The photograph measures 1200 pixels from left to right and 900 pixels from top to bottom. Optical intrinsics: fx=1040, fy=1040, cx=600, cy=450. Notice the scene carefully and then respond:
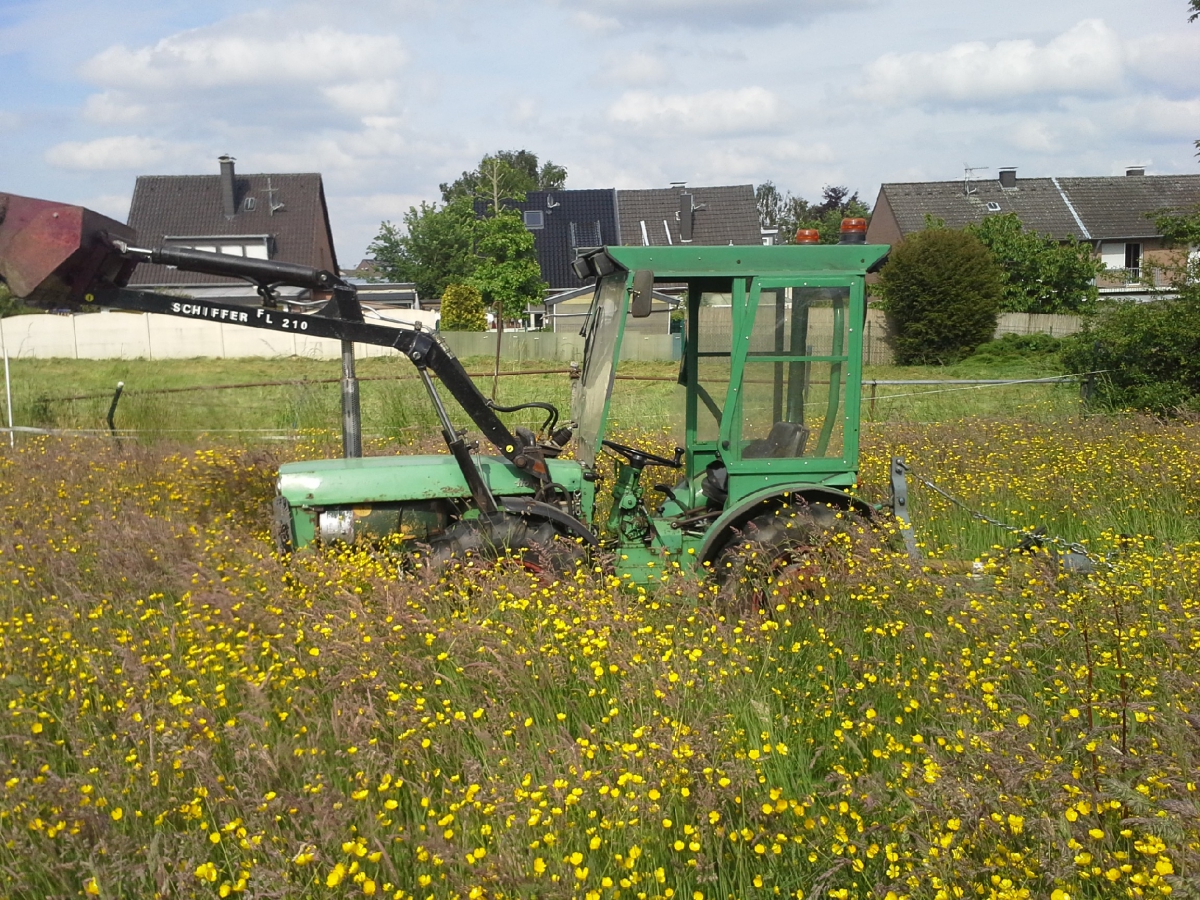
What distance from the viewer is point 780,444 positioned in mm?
5742

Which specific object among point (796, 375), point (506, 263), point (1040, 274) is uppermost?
point (506, 263)

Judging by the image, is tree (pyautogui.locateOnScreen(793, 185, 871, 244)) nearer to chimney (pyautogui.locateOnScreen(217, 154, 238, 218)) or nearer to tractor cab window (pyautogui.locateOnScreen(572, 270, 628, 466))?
chimney (pyautogui.locateOnScreen(217, 154, 238, 218))

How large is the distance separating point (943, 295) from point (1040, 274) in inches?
261

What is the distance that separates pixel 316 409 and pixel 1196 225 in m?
11.3

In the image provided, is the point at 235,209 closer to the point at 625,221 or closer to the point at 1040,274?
the point at 625,221

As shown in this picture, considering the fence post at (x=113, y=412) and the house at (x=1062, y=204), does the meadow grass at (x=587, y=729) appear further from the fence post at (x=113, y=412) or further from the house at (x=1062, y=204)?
the house at (x=1062, y=204)

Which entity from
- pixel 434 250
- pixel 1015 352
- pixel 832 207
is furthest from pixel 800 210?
pixel 1015 352

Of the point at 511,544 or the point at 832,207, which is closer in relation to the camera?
the point at 511,544

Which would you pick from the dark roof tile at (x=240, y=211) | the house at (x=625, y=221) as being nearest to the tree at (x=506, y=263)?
the house at (x=625, y=221)

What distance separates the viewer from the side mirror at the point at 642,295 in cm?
489

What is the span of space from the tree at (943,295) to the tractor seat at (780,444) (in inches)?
917

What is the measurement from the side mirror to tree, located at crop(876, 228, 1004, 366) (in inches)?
947

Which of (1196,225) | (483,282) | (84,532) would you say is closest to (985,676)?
(84,532)

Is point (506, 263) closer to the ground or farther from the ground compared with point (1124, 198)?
closer to the ground
